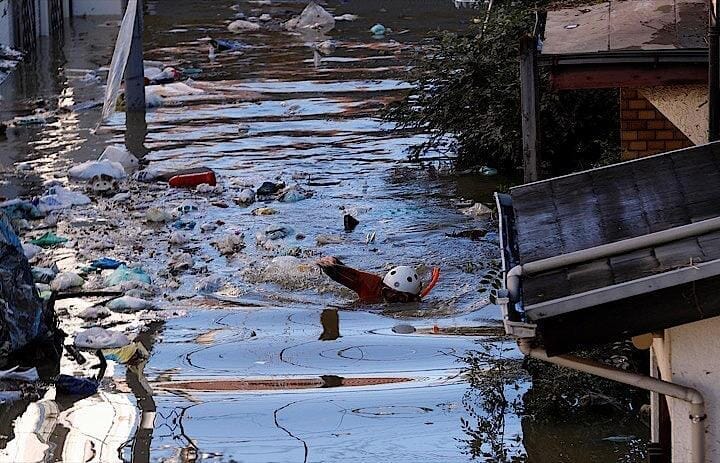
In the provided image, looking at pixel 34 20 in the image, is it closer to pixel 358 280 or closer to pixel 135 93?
pixel 135 93

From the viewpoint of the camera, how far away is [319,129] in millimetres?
15711

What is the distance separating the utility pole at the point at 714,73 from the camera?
5.91 m

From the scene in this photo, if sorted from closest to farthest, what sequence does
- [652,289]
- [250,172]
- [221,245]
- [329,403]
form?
[652,289]
[329,403]
[221,245]
[250,172]

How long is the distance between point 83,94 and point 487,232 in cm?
979

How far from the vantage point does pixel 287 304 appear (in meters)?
8.90

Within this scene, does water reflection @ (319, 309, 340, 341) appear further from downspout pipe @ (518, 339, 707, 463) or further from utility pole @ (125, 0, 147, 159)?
utility pole @ (125, 0, 147, 159)

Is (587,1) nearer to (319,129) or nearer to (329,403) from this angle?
(329,403)

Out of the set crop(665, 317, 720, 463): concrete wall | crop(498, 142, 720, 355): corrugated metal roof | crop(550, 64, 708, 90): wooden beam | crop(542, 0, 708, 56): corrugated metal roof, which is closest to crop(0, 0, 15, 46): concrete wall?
crop(542, 0, 708, 56): corrugated metal roof

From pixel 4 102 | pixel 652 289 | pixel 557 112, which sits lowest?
pixel 4 102

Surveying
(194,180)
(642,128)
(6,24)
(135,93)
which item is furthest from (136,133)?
(642,128)

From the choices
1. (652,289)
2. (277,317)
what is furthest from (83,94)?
(652,289)

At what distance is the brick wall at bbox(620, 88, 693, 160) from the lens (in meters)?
8.63

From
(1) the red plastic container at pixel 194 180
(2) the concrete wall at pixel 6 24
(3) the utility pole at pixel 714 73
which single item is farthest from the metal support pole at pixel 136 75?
(3) the utility pole at pixel 714 73

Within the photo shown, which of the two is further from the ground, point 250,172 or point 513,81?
point 513,81
